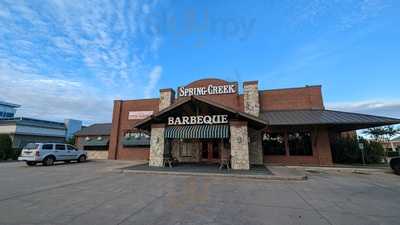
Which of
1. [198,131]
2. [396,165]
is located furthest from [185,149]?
[396,165]

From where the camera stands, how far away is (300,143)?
17.5 meters

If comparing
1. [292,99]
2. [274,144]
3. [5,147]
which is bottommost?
[5,147]

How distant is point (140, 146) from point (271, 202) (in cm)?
1853

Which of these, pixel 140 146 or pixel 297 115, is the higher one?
pixel 297 115

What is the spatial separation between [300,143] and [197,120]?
9724mm

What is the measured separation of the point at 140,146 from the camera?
22.6m

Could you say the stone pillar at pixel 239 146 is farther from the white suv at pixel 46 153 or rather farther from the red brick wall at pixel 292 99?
the white suv at pixel 46 153

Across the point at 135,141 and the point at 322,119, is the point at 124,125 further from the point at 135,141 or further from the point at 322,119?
the point at 322,119

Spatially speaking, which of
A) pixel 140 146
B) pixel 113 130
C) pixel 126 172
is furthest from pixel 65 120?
pixel 126 172

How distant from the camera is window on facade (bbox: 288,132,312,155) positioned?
17.3 metres

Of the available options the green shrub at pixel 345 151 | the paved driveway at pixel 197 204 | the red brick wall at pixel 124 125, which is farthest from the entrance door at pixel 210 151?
the green shrub at pixel 345 151

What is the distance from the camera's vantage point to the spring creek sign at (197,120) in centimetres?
1423

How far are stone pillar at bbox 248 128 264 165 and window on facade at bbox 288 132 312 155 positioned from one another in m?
2.61

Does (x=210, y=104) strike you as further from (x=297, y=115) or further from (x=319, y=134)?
(x=319, y=134)
